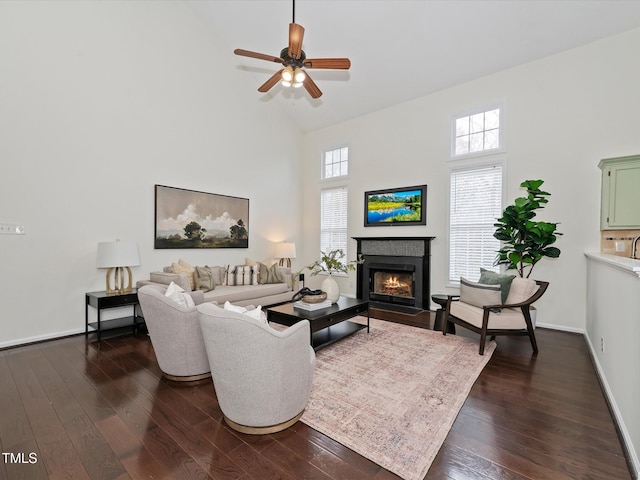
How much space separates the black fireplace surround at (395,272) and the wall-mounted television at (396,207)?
1.27 ft

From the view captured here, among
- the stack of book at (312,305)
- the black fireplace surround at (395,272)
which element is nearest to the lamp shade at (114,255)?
the stack of book at (312,305)

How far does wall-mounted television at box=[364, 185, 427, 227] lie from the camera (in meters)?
5.68

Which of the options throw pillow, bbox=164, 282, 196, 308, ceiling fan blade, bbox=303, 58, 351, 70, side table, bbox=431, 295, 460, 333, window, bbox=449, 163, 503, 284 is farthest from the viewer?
window, bbox=449, 163, 503, 284

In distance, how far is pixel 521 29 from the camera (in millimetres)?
4117

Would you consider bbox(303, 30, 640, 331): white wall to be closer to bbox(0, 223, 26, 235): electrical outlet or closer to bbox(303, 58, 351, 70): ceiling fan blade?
bbox(303, 58, 351, 70): ceiling fan blade

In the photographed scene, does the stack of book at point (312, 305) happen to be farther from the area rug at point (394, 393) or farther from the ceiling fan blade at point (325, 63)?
the ceiling fan blade at point (325, 63)

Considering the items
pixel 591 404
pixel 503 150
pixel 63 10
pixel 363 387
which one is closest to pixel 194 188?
pixel 63 10

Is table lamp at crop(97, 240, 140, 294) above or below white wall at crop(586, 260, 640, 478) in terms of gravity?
above

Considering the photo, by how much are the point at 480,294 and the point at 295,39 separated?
350cm

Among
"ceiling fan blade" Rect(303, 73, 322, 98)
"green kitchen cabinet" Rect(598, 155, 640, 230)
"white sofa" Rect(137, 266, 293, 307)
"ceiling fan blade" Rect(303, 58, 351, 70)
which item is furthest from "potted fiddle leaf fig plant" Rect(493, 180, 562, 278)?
"white sofa" Rect(137, 266, 293, 307)

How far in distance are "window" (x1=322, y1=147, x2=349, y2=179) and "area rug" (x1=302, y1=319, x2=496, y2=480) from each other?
4.16 metres

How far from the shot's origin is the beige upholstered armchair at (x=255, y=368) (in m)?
1.82

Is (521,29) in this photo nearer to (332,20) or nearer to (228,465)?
(332,20)

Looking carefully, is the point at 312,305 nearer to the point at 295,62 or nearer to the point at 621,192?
the point at 295,62
